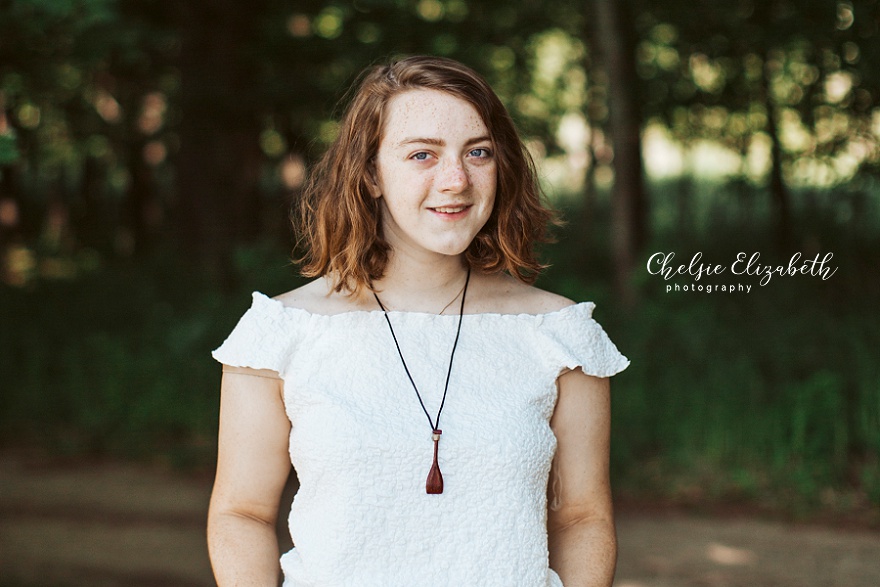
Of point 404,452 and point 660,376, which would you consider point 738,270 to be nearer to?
point 660,376

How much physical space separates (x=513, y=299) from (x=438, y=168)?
1.28ft

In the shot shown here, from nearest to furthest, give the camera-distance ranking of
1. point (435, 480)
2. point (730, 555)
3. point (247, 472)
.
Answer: point (435, 480)
point (247, 472)
point (730, 555)

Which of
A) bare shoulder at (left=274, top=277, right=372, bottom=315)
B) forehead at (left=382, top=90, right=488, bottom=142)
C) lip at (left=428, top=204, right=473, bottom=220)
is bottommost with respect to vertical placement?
bare shoulder at (left=274, top=277, right=372, bottom=315)

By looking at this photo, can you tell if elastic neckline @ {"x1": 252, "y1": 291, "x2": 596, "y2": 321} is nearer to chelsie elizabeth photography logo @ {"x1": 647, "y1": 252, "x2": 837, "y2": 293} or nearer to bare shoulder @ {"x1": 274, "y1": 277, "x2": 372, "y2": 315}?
bare shoulder @ {"x1": 274, "y1": 277, "x2": 372, "y2": 315}

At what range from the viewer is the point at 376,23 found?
7441mm

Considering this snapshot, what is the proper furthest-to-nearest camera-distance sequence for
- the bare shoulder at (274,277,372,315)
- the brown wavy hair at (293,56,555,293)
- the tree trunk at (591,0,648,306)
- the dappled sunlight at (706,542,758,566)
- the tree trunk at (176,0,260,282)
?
the tree trunk at (176,0,260,282), the tree trunk at (591,0,648,306), the dappled sunlight at (706,542,758,566), the bare shoulder at (274,277,372,315), the brown wavy hair at (293,56,555,293)

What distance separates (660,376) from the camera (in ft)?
20.8

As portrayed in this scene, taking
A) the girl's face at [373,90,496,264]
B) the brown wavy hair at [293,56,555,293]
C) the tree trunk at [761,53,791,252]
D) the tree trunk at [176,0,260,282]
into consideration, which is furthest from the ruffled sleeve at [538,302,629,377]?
the tree trunk at [761,53,791,252]

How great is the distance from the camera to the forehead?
1.88 metres

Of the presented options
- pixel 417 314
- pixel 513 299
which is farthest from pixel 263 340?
pixel 513 299

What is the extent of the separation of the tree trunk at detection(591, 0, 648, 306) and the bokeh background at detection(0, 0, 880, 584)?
0.02 metres

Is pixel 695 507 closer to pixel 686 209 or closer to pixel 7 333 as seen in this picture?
pixel 7 333

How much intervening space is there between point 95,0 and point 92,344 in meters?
3.68

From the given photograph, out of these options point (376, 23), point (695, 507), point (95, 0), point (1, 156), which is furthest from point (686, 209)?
point (1, 156)
